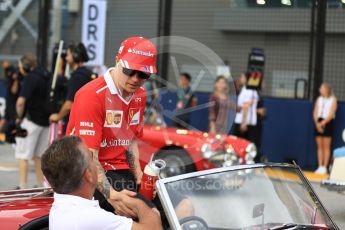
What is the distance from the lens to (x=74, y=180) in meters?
3.49

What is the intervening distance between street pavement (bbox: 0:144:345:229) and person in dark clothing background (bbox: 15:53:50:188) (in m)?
0.73

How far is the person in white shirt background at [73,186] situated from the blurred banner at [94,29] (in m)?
9.92

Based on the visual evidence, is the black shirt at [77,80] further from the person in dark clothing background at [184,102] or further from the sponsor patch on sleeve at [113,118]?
the sponsor patch on sleeve at [113,118]

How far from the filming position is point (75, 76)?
9.36 m

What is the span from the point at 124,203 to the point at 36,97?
6154 millimetres

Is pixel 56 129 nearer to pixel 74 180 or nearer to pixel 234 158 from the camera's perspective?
pixel 234 158

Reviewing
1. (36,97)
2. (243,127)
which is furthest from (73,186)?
(243,127)

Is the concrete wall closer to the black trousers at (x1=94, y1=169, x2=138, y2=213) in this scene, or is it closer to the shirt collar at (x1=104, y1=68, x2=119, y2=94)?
the black trousers at (x1=94, y1=169, x2=138, y2=213)

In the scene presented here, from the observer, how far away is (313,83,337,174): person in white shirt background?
13906 millimetres

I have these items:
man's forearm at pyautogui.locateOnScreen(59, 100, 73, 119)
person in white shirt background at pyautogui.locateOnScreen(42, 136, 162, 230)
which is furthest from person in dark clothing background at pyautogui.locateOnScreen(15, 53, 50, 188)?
person in white shirt background at pyautogui.locateOnScreen(42, 136, 162, 230)

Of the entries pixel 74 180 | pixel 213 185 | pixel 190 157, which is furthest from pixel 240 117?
pixel 74 180

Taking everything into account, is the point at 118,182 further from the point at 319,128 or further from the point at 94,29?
the point at 319,128

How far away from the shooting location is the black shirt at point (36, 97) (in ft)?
32.6

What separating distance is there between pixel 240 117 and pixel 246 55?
3343 millimetres
